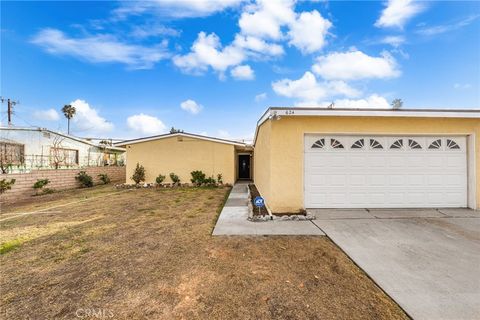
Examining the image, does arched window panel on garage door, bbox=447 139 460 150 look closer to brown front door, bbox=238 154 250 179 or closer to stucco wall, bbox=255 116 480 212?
stucco wall, bbox=255 116 480 212

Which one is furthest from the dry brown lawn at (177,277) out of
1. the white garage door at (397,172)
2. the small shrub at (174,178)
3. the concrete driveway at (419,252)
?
the small shrub at (174,178)

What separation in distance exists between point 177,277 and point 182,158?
12517 millimetres

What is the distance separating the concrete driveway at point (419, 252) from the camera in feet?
8.36

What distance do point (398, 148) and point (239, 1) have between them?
849 cm

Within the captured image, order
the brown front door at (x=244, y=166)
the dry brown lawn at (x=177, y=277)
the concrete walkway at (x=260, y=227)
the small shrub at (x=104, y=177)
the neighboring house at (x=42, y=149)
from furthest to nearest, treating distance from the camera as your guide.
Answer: the brown front door at (x=244, y=166), the small shrub at (x=104, y=177), the neighboring house at (x=42, y=149), the concrete walkway at (x=260, y=227), the dry brown lawn at (x=177, y=277)

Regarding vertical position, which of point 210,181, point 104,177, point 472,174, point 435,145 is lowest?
point 210,181

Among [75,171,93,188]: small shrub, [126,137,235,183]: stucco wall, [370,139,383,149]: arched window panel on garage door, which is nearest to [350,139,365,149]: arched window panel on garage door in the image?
[370,139,383,149]: arched window panel on garage door

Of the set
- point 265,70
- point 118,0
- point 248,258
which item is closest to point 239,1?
point 118,0

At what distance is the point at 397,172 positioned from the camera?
6805 millimetres

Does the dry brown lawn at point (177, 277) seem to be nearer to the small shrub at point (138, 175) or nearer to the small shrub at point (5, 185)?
the small shrub at point (5, 185)

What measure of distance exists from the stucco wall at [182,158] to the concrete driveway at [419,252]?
9499mm

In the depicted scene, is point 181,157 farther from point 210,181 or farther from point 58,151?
point 58,151

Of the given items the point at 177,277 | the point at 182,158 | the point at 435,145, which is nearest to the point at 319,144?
the point at 435,145

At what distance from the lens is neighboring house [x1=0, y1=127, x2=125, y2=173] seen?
14.5 meters
